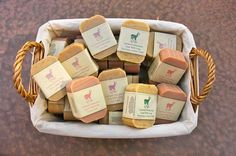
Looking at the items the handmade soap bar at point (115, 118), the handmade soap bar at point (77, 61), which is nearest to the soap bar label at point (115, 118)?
the handmade soap bar at point (115, 118)

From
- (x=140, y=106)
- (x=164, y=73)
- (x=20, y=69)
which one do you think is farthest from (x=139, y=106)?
(x=20, y=69)

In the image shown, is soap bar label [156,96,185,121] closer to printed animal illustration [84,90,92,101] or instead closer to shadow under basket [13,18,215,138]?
shadow under basket [13,18,215,138]

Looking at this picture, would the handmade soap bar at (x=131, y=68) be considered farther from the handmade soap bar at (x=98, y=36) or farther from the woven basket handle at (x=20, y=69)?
the woven basket handle at (x=20, y=69)

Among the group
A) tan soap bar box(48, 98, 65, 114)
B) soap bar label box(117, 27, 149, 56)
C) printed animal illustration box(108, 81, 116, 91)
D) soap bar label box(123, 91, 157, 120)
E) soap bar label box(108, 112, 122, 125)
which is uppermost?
soap bar label box(117, 27, 149, 56)

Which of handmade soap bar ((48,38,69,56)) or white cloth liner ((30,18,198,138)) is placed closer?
white cloth liner ((30,18,198,138))

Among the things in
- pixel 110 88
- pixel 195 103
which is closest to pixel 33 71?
pixel 110 88

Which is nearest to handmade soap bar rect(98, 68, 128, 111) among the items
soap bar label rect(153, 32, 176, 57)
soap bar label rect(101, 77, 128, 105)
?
soap bar label rect(101, 77, 128, 105)

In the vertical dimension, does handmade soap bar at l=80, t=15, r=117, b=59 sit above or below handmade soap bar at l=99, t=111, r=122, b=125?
above
